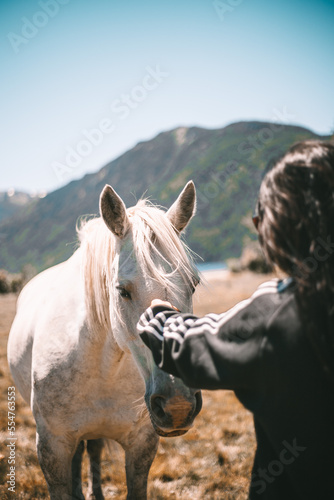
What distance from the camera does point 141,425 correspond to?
2504 millimetres

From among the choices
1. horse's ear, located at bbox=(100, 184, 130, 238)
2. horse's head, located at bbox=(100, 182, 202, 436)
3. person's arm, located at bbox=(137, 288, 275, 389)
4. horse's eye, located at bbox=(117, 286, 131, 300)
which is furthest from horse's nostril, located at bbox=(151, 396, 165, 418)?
horse's ear, located at bbox=(100, 184, 130, 238)

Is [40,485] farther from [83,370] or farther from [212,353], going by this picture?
[212,353]

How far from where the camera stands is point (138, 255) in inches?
76.1

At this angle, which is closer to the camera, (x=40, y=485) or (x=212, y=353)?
(x=212, y=353)

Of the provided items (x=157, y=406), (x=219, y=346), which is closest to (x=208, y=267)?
(x=157, y=406)

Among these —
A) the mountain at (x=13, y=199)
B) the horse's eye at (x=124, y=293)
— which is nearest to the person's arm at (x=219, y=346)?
the horse's eye at (x=124, y=293)

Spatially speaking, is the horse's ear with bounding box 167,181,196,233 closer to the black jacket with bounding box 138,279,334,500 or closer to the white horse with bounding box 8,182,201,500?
the white horse with bounding box 8,182,201,500

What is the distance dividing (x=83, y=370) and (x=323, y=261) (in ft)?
6.31

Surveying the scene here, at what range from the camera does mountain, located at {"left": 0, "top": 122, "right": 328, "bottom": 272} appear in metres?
60.7

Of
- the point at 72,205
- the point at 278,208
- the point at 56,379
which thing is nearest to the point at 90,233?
the point at 56,379

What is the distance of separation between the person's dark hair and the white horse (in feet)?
2.74

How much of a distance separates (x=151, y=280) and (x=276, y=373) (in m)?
0.93

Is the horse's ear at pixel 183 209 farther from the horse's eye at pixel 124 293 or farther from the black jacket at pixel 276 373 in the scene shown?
the black jacket at pixel 276 373

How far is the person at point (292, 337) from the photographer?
1.00 metres
